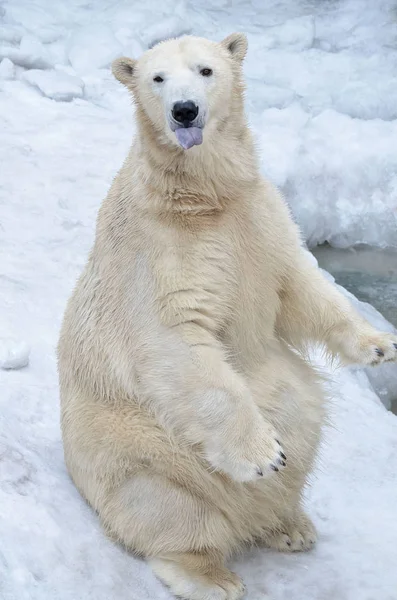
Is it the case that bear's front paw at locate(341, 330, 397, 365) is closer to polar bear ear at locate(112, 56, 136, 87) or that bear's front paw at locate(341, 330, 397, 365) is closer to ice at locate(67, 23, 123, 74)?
polar bear ear at locate(112, 56, 136, 87)

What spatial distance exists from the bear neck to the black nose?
14cm

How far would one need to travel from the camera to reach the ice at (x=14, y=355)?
157 inches

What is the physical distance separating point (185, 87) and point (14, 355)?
152cm

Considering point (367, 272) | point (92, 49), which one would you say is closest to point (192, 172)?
point (367, 272)

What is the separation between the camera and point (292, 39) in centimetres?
866

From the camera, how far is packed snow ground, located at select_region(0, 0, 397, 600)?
123 inches

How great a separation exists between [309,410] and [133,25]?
5772mm

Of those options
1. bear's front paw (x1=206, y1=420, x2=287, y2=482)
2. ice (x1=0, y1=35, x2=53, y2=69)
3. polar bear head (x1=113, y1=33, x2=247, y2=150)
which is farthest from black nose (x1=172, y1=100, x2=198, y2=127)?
ice (x1=0, y1=35, x2=53, y2=69)

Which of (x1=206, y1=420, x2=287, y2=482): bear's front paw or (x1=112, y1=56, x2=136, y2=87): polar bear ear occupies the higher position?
(x1=112, y1=56, x2=136, y2=87): polar bear ear

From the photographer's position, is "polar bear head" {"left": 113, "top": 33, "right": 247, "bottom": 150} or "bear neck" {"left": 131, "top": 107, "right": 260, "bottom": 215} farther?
"bear neck" {"left": 131, "top": 107, "right": 260, "bottom": 215}

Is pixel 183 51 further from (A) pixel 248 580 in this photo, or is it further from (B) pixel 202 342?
(A) pixel 248 580

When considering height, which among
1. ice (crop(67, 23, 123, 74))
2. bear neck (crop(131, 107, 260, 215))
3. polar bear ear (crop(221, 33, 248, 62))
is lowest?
ice (crop(67, 23, 123, 74))

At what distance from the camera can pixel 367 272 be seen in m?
6.87

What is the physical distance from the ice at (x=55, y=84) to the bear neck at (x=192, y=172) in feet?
13.0
